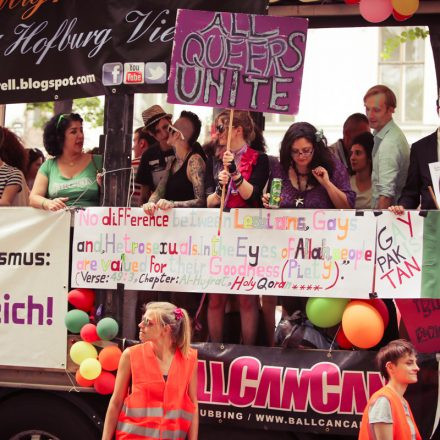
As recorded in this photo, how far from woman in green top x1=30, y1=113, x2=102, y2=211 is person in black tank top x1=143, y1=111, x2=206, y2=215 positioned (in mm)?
459

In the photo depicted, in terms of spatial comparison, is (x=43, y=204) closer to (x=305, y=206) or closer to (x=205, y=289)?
(x=205, y=289)

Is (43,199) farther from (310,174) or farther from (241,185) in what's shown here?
(310,174)

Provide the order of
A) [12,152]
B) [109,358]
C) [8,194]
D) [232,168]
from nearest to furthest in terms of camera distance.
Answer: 1. [232,168]
2. [109,358]
3. [8,194]
4. [12,152]

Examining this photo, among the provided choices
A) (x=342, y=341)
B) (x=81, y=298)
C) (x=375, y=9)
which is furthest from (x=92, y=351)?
A: (x=375, y=9)

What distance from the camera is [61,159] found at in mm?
6855

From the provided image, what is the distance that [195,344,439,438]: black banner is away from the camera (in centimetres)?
577

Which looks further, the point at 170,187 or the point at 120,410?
the point at 170,187

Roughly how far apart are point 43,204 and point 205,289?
51.2 inches

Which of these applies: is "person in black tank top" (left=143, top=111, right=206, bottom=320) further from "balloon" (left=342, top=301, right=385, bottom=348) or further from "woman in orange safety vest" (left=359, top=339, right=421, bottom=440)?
"woman in orange safety vest" (left=359, top=339, right=421, bottom=440)

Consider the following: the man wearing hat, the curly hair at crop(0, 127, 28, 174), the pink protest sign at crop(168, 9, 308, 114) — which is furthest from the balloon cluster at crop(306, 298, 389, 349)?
the curly hair at crop(0, 127, 28, 174)

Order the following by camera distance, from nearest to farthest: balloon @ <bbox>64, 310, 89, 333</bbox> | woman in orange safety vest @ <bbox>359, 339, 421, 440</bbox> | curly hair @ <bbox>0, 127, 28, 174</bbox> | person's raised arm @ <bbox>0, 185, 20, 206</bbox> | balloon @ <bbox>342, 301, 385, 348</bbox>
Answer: woman in orange safety vest @ <bbox>359, 339, 421, 440</bbox> < balloon @ <bbox>342, 301, 385, 348</bbox> < balloon @ <bbox>64, 310, 89, 333</bbox> < person's raised arm @ <bbox>0, 185, 20, 206</bbox> < curly hair @ <bbox>0, 127, 28, 174</bbox>

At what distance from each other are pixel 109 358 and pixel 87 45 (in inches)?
84.9

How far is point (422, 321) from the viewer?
19.4 feet

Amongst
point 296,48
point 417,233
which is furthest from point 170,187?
point 417,233
